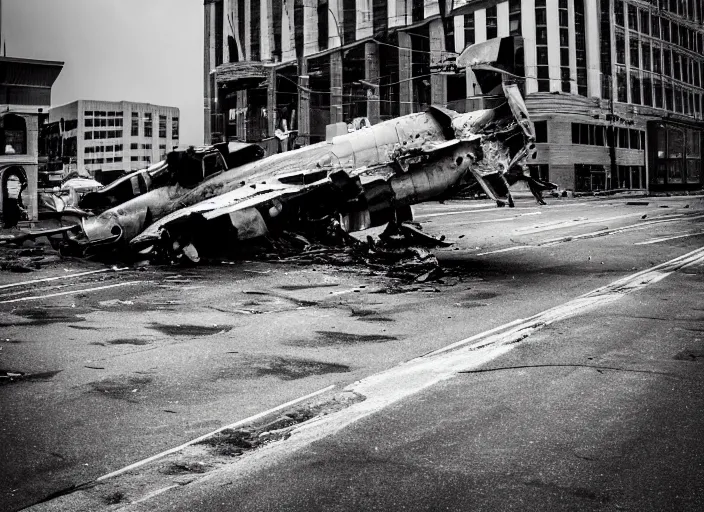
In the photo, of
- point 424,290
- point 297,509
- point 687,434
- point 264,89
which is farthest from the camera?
point 264,89

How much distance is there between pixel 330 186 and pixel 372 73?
43000 millimetres

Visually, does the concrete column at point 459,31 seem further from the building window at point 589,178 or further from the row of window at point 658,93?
the row of window at point 658,93

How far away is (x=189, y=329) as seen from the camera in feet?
26.6

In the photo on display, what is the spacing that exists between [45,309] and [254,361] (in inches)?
169

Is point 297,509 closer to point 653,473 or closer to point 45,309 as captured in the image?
point 653,473

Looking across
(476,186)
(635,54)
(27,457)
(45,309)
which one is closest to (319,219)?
(476,186)

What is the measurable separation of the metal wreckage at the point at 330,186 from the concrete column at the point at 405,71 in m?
38.3

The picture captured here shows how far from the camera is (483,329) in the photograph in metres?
8.08

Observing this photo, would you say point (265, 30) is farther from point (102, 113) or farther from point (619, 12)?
point (102, 113)

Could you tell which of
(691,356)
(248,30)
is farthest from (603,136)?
(691,356)

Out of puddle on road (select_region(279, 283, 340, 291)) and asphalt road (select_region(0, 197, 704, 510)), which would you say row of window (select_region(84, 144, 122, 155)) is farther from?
puddle on road (select_region(279, 283, 340, 291))

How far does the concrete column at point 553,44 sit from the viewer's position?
1930 inches

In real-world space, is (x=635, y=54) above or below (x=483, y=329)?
above

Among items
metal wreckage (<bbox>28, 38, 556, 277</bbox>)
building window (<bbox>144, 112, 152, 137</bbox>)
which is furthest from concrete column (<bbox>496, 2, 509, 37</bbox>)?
building window (<bbox>144, 112, 152, 137</bbox>)
